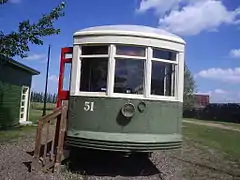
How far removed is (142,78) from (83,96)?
51.9 inches

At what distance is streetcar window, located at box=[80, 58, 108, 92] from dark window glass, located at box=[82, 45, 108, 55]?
0.50 feet

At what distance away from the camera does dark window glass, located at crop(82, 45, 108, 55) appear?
7949 millimetres

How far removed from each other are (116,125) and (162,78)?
1.53 metres

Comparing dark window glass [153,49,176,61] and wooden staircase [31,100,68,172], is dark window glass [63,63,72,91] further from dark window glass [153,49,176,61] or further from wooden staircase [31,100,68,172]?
dark window glass [153,49,176,61]

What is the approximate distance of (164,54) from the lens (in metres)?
8.22

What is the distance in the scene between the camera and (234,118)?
4053cm

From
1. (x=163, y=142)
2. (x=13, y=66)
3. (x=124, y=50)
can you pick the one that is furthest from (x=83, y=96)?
(x=13, y=66)

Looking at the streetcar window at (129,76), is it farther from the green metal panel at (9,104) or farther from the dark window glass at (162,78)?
the green metal panel at (9,104)

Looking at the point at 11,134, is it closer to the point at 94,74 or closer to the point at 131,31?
the point at 94,74

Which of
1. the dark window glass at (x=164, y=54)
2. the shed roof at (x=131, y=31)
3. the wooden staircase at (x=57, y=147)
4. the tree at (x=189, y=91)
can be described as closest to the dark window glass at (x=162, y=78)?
the dark window glass at (x=164, y=54)

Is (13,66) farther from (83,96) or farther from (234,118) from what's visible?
(234,118)

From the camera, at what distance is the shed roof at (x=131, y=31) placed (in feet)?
25.8

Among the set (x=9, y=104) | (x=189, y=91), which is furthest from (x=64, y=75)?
(x=189, y=91)

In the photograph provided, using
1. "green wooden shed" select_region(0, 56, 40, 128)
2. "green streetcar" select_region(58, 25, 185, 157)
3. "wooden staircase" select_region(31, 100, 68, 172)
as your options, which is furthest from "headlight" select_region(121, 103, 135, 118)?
"green wooden shed" select_region(0, 56, 40, 128)
